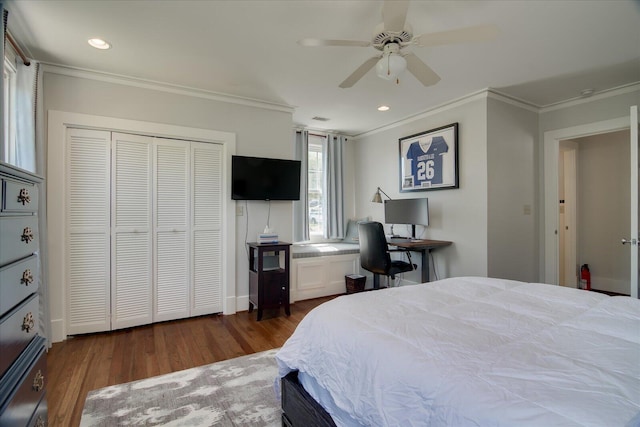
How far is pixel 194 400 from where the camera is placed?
6.14 ft

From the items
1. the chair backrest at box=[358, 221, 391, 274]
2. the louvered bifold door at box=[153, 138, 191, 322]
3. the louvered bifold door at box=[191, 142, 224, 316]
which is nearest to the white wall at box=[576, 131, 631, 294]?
the chair backrest at box=[358, 221, 391, 274]

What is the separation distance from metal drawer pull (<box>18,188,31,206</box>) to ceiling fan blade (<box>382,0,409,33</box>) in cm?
178

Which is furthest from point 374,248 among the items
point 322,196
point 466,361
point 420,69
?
point 466,361

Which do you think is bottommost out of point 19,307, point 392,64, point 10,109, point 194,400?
point 194,400

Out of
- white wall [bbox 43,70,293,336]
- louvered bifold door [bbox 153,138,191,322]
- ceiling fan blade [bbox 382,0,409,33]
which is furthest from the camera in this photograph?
louvered bifold door [bbox 153,138,191,322]

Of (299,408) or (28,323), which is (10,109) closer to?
(28,323)

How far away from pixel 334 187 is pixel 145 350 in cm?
338

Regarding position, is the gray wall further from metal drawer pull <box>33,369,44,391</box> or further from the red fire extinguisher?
metal drawer pull <box>33,369,44,391</box>

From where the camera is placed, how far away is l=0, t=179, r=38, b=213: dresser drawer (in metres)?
0.96

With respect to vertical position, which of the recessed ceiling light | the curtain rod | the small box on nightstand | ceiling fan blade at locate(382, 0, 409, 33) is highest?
the recessed ceiling light

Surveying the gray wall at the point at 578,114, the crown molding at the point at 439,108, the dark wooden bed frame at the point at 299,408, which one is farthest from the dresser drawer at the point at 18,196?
the gray wall at the point at 578,114

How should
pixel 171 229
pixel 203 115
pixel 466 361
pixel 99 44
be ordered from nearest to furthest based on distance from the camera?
pixel 466 361, pixel 99 44, pixel 171 229, pixel 203 115

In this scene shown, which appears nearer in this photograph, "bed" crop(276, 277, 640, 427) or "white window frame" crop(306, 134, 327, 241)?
"bed" crop(276, 277, 640, 427)

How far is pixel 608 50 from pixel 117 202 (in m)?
4.55
